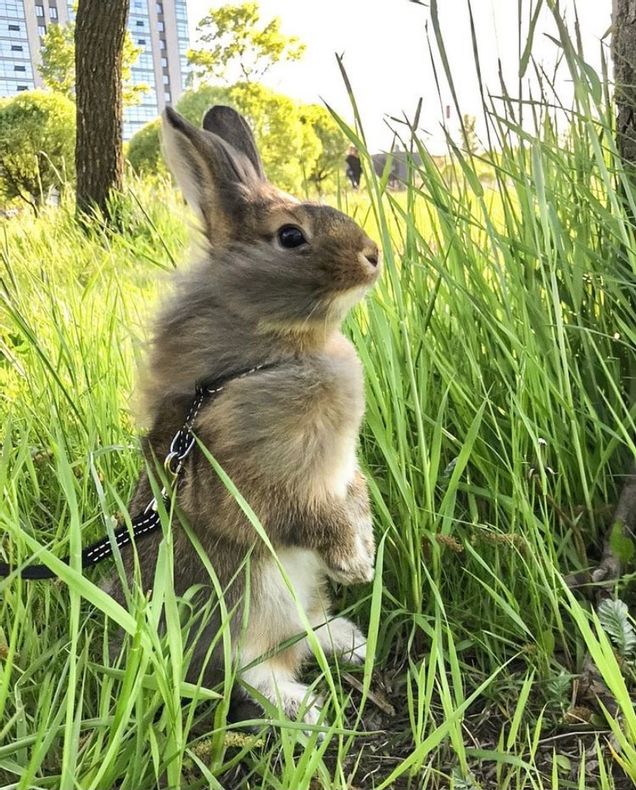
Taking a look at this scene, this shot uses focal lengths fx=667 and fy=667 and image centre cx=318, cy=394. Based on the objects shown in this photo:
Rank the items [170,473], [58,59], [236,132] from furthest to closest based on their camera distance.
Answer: [58,59]
[236,132]
[170,473]

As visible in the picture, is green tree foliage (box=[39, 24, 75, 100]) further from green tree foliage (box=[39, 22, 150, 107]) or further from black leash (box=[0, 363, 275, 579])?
black leash (box=[0, 363, 275, 579])

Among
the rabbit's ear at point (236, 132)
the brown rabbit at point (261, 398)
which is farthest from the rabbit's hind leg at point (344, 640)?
the rabbit's ear at point (236, 132)

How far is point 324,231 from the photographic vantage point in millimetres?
1380

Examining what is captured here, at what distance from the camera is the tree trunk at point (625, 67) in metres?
1.70

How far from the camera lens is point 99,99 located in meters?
6.86

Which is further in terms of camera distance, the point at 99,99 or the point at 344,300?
the point at 99,99

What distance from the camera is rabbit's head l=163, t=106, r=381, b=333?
4.37 feet

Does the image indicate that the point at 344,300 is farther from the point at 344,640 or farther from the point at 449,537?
the point at 344,640

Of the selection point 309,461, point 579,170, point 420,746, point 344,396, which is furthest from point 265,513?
point 579,170

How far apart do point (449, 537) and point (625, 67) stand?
133cm

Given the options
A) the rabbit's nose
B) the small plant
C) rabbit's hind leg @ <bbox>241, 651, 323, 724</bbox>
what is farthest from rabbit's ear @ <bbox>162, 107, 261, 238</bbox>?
the small plant

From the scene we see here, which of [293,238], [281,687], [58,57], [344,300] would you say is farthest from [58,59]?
[281,687]

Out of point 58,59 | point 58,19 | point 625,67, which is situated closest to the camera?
point 625,67

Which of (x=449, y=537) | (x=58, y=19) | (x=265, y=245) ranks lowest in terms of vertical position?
(x=449, y=537)
